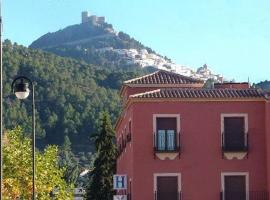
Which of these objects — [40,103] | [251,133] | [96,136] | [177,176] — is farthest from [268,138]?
[40,103]

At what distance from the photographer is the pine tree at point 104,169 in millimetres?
68375

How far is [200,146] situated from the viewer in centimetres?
4094

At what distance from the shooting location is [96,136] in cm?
7088

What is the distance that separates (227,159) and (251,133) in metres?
1.66

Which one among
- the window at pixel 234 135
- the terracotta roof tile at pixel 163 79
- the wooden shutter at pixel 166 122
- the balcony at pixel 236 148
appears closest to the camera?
the balcony at pixel 236 148

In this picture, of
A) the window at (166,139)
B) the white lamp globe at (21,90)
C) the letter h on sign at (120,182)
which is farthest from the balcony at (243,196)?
the white lamp globe at (21,90)

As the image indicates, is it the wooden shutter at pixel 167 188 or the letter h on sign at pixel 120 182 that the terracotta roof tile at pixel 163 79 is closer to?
the letter h on sign at pixel 120 182

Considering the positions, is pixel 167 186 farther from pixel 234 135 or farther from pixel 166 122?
pixel 234 135

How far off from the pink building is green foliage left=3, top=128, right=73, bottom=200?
42.4 ft

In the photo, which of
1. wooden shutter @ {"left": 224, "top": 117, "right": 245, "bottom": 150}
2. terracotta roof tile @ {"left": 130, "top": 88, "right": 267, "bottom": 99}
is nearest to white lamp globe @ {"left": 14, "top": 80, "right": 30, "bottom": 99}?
terracotta roof tile @ {"left": 130, "top": 88, "right": 267, "bottom": 99}

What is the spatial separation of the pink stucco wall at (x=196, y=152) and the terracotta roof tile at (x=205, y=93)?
1.23 feet

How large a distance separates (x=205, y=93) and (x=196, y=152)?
2881 mm

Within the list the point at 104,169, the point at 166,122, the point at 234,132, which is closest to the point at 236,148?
the point at 234,132

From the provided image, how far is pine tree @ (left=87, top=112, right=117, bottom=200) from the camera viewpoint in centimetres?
6838
